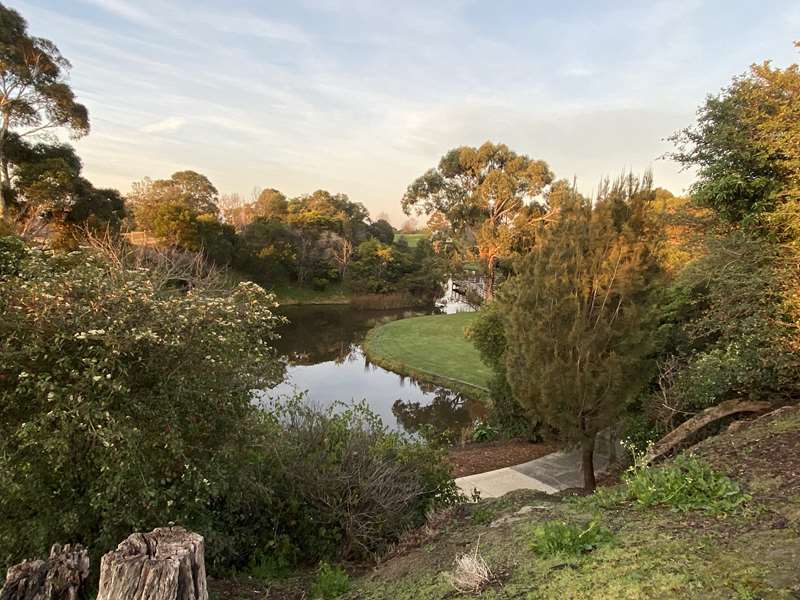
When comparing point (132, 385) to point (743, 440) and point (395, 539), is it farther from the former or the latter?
point (743, 440)

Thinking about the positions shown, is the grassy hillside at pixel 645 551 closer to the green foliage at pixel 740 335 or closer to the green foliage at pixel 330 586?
the green foliage at pixel 330 586

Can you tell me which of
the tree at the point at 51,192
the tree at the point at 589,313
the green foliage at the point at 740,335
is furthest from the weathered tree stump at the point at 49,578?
the tree at the point at 51,192

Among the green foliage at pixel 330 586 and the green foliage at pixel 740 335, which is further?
the green foliage at pixel 740 335

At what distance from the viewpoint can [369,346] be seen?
25.8 metres

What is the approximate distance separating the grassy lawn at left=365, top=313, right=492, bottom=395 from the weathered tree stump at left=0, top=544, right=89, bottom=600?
44.5 feet

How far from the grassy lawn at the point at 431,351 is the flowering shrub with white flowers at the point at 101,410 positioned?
1228cm

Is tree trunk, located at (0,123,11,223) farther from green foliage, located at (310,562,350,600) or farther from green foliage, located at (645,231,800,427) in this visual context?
green foliage, located at (645,231,800,427)

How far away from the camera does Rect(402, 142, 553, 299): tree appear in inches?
1395

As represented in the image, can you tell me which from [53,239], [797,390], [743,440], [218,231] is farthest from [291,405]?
[218,231]

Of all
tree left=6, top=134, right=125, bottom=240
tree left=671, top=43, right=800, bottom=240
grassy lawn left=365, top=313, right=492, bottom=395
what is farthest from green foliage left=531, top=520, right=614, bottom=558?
tree left=6, top=134, right=125, bottom=240

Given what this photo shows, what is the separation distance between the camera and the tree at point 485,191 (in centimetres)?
3544

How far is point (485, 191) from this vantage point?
35812 millimetres

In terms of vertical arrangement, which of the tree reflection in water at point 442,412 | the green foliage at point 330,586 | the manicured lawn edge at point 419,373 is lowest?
the tree reflection in water at point 442,412

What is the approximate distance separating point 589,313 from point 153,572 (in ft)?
21.7
